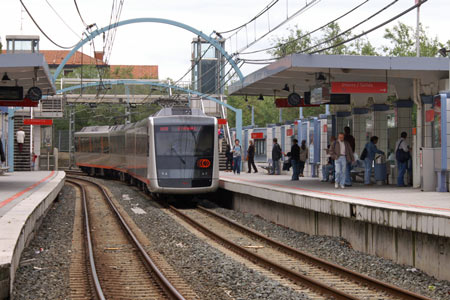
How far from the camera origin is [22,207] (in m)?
Result: 14.1

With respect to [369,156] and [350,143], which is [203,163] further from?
[369,156]

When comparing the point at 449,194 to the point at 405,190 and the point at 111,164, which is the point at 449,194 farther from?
the point at 111,164

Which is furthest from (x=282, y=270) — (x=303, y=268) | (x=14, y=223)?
(x=14, y=223)

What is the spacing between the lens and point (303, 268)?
448 inches

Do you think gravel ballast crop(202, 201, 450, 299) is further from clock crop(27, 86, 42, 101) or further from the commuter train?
clock crop(27, 86, 42, 101)

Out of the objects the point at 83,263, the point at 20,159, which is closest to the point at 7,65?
the point at 83,263

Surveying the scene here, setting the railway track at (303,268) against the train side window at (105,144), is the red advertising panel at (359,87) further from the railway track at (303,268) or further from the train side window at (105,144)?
the train side window at (105,144)

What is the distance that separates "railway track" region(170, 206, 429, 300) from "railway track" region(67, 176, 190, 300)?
174 centimetres

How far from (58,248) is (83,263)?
1.98 metres

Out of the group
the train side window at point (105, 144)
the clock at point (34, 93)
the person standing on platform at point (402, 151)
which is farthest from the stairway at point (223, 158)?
the person standing on platform at point (402, 151)

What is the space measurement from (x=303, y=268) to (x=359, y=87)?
7.96 metres

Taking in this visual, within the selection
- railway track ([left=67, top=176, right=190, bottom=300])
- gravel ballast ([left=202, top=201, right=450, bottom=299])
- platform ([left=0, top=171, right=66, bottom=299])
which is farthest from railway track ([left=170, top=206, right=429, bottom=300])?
platform ([left=0, top=171, right=66, bottom=299])

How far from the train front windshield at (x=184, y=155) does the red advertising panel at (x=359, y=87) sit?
552 centimetres

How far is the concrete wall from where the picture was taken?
10.5 meters
